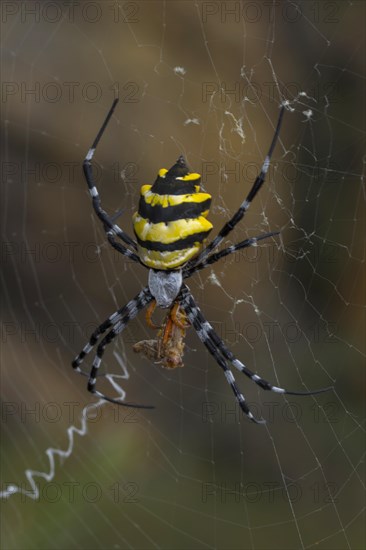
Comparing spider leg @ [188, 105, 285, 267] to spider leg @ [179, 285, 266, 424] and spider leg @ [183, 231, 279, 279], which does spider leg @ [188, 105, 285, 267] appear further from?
spider leg @ [179, 285, 266, 424]

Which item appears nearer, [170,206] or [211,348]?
[170,206]

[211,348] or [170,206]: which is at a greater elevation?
[170,206]

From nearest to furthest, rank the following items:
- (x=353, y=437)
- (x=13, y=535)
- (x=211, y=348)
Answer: (x=211, y=348) < (x=353, y=437) < (x=13, y=535)

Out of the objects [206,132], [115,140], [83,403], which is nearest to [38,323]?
[83,403]

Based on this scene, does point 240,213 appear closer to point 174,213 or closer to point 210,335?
point 174,213

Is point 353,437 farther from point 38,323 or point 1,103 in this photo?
point 1,103

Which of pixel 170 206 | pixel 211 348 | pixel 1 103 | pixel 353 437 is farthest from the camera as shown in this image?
pixel 1 103

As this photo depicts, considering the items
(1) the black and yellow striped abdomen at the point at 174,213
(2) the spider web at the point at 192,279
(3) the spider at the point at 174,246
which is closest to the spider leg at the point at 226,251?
(3) the spider at the point at 174,246
